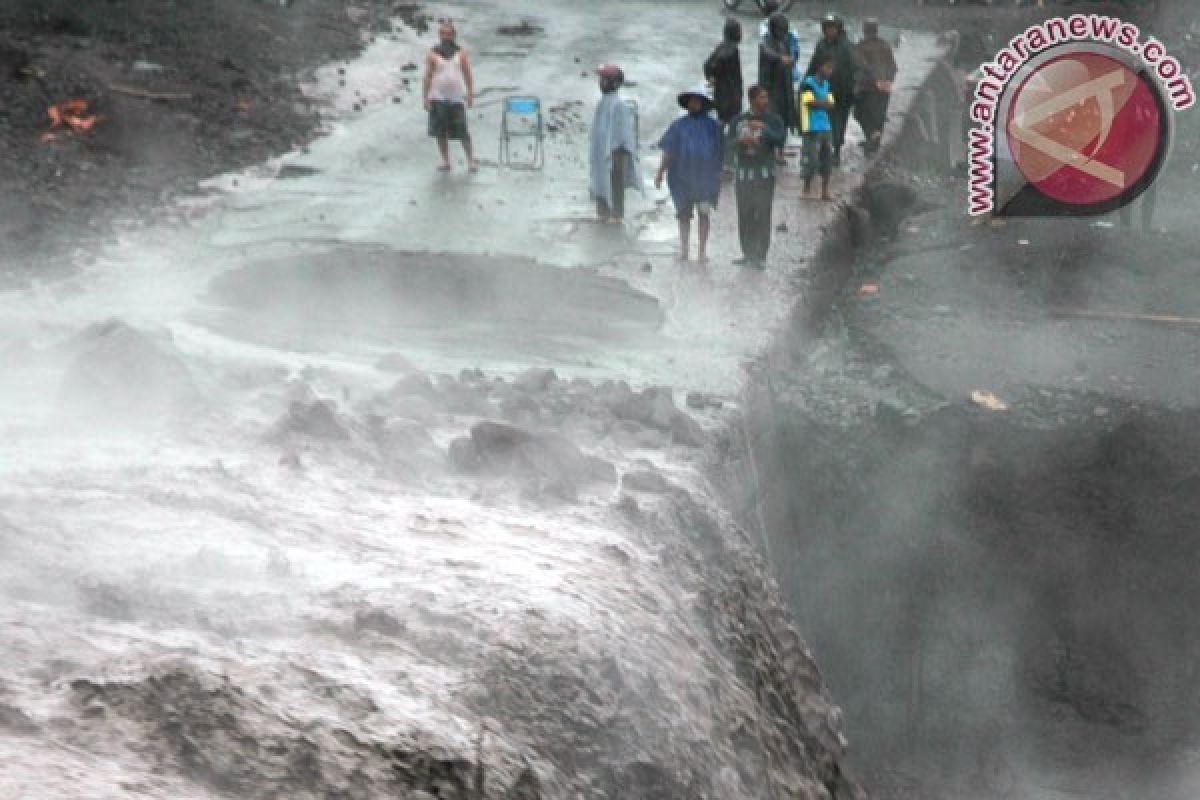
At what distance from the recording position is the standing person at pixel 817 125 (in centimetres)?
1435

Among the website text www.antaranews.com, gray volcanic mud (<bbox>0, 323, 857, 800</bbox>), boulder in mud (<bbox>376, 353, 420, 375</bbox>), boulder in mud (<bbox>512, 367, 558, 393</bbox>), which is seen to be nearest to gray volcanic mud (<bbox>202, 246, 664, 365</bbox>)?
boulder in mud (<bbox>376, 353, 420, 375</bbox>)

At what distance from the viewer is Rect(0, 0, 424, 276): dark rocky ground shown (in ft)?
43.1

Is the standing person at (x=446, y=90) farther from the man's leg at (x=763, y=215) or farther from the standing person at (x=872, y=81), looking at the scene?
the standing person at (x=872, y=81)

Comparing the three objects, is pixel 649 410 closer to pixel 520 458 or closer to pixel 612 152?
pixel 520 458

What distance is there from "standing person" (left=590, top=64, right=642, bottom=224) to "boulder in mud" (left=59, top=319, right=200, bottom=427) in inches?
222

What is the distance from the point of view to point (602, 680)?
263 inches

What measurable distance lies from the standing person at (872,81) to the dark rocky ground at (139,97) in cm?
570

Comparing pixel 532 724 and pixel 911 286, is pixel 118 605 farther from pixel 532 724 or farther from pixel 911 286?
pixel 911 286

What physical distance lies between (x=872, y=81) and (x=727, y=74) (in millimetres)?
1814

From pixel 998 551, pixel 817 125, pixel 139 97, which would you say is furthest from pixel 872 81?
pixel 139 97

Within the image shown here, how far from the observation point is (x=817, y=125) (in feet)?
47.3

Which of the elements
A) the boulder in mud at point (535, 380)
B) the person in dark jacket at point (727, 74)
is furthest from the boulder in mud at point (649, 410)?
the person in dark jacket at point (727, 74)

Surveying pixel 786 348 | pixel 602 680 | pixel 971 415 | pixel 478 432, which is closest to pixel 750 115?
pixel 786 348

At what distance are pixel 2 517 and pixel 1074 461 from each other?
25.7 feet
